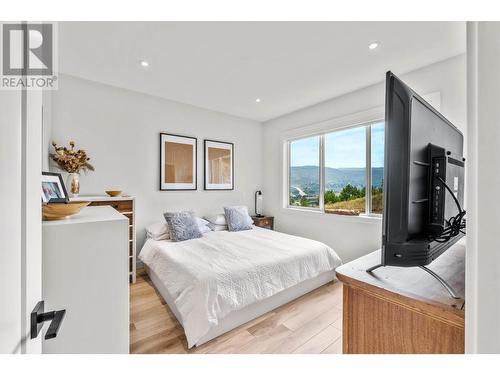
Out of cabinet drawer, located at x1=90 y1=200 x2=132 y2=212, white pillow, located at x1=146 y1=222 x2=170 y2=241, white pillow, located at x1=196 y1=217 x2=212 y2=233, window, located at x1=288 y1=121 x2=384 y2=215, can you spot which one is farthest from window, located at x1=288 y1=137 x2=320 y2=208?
cabinet drawer, located at x1=90 y1=200 x2=132 y2=212

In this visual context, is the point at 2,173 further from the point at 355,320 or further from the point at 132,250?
the point at 132,250

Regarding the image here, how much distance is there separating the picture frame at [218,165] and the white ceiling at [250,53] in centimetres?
100

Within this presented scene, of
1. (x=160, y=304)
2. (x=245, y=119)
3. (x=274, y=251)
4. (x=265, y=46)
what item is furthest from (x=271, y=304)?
(x=245, y=119)

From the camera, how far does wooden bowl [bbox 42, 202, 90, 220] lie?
965mm

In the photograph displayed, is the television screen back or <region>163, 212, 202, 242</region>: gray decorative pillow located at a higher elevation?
the television screen back

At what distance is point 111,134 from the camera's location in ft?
9.69

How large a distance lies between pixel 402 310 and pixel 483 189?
537mm

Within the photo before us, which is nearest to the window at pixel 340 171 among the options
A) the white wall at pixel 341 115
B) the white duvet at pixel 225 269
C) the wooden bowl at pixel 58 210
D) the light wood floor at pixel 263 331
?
the white wall at pixel 341 115

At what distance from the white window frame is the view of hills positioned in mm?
75

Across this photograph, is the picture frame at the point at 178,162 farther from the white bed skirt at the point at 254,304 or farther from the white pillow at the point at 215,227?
the white bed skirt at the point at 254,304

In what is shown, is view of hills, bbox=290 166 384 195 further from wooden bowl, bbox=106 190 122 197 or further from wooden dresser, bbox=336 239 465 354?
wooden bowl, bbox=106 190 122 197

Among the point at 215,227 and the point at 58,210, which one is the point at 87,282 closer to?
the point at 58,210
